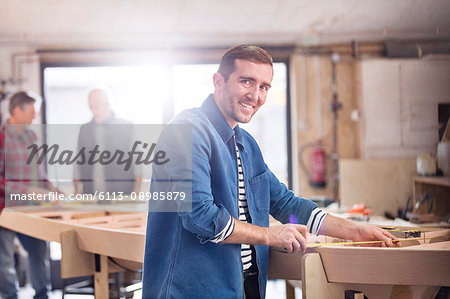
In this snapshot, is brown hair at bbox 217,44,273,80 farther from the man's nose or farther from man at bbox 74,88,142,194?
man at bbox 74,88,142,194

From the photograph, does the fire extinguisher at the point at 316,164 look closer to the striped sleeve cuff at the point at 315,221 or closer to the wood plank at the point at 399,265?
the striped sleeve cuff at the point at 315,221

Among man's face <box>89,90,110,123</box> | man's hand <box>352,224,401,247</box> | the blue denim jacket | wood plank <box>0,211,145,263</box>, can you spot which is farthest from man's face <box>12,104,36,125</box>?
man's hand <box>352,224,401,247</box>

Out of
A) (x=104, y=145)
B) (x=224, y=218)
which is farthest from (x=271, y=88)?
(x=224, y=218)

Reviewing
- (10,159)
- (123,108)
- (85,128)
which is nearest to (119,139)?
(85,128)

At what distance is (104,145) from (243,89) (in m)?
1.39

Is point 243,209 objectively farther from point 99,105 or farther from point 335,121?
point 335,121

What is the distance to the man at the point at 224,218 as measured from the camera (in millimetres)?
1095

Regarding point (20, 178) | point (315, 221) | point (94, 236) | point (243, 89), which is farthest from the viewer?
point (20, 178)

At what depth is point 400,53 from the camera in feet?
12.1

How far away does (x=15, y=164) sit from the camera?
8.29ft

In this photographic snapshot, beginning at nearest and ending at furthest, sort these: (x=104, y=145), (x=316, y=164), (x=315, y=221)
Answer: (x=315, y=221), (x=104, y=145), (x=316, y=164)

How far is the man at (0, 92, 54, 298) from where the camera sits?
8.12ft

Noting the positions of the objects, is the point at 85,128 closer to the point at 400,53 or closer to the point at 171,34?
the point at 171,34

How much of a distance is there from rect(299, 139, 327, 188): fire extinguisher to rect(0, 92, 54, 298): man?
6.99ft
